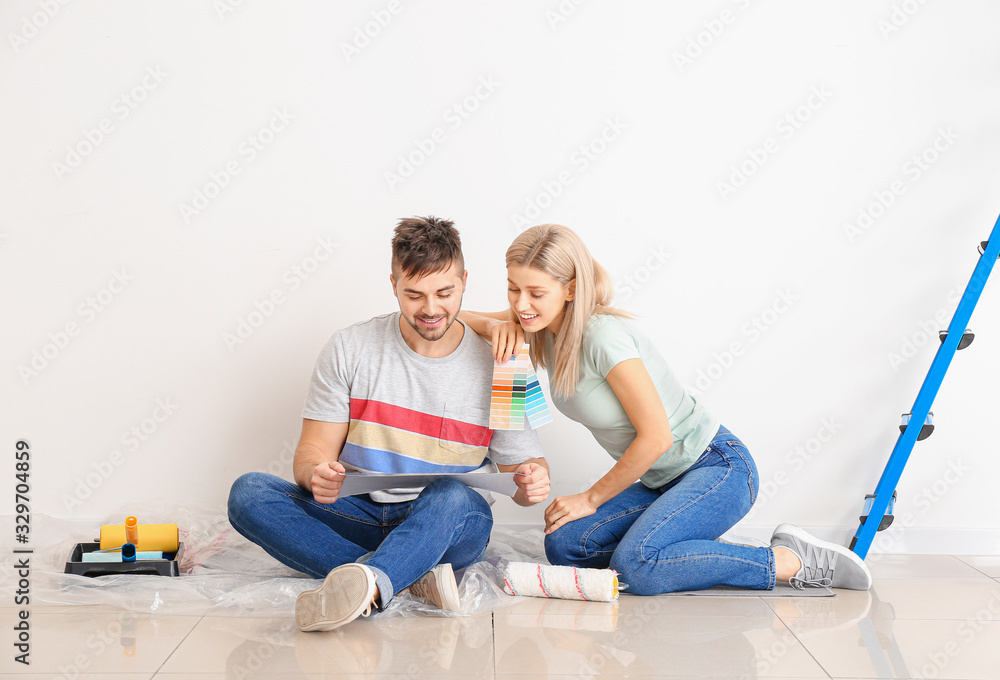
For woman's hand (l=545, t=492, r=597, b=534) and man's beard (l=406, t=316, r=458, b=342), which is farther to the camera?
woman's hand (l=545, t=492, r=597, b=534)

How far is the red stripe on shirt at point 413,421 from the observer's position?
1812mm

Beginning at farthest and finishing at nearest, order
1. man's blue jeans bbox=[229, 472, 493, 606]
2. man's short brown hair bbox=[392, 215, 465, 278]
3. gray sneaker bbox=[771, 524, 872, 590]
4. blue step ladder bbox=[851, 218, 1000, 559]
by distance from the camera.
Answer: blue step ladder bbox=[851, 218, 1000, 559] < gray sneaker bbox=[771, 524, 872, 590] < man's short brown hair bbox=[392, 215, 465, 278] < man's blue jeans bbox=[229, 472, 493, 606]

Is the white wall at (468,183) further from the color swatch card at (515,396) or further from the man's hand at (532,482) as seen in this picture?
the man's hand at (532,482)

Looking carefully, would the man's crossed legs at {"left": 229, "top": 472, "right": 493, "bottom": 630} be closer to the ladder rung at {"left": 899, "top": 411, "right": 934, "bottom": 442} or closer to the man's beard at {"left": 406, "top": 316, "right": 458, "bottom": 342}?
the man's beard at {"left": 406, "top": 316, "right": 458, "bottom": 342}

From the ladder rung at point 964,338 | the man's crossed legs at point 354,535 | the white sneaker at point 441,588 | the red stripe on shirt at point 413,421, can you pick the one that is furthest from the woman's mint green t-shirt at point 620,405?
the ladder rung at point 964,338

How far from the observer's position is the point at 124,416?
2.32 meters

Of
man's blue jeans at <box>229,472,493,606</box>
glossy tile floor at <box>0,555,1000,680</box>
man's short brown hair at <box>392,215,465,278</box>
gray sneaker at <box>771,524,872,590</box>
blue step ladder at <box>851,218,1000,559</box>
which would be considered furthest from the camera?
blue step ladder at <box>851,218,1000,559</box>

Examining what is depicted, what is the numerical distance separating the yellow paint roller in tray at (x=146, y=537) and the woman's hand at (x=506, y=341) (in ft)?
3.02

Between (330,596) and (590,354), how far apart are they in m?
0.76

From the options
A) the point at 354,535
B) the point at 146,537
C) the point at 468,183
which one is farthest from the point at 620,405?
the point at 146,537

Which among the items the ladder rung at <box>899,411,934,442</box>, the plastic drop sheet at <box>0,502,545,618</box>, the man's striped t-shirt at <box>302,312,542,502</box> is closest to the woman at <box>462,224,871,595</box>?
the man's striped t-shirt at <box>302,312,542,502</box>

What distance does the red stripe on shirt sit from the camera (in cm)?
181

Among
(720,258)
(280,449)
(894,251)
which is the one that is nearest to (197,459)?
(280,449)

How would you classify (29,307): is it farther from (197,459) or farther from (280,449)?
(280,449)
